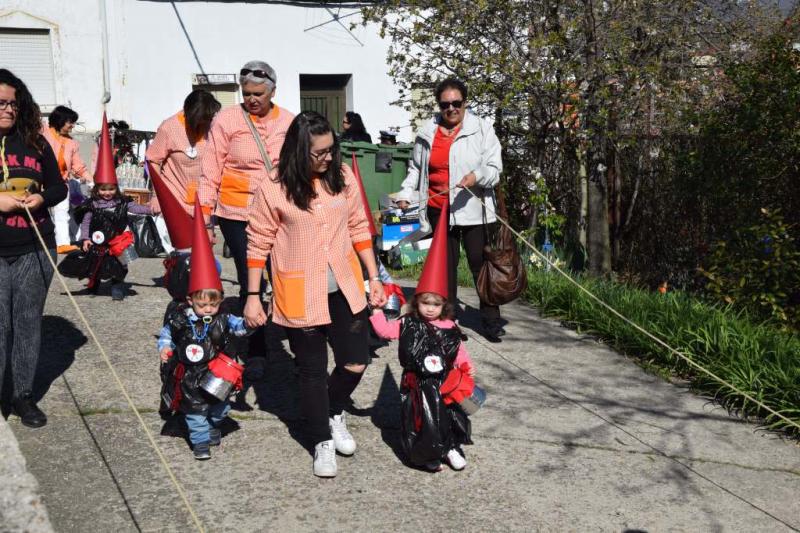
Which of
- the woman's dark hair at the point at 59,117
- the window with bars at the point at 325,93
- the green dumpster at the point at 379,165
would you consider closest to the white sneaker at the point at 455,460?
the woman's dark hair at the point at 59,117

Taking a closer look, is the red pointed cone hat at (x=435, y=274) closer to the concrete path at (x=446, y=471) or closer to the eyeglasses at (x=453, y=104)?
the concrete path at (x=446, y=471)

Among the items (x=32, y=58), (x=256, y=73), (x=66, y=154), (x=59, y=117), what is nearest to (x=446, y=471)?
(x=256, y=73)

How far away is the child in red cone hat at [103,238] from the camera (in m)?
7.67

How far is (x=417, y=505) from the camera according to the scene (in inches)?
158

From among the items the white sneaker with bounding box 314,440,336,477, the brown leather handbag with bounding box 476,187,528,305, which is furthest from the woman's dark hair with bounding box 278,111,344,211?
the brown leather handbag with bounding box 476,187,528,305

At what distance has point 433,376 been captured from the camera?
14.2 feet

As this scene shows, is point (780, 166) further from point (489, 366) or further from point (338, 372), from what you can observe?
point (338, 372)

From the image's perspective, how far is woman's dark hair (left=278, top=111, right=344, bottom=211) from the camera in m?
4.12

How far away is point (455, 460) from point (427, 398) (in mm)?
352

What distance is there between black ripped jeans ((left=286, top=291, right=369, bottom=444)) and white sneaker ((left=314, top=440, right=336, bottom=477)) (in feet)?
0.10

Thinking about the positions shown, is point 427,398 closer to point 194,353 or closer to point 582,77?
point 194,353

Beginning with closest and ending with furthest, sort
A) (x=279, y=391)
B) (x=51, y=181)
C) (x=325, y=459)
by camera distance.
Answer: (x=325, y=459) < (x=51, y=181) < (x=279, y=391)

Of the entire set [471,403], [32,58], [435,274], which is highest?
[32,58]

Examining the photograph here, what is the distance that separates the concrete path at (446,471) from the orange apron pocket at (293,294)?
0.78m
